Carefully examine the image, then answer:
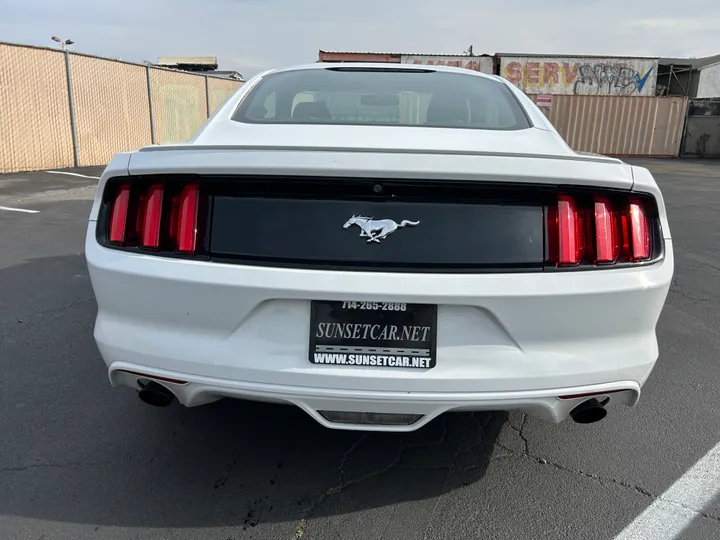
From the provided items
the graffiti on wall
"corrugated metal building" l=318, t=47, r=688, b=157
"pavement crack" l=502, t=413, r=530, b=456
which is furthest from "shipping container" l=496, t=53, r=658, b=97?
"pavement crack" l=502, t=413, r=530, b=456

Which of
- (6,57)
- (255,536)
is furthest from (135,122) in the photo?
(255,536)

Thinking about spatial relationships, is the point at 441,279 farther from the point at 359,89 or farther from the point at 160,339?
the point at 359,89

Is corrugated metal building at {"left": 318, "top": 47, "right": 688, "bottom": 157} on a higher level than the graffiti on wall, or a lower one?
lower

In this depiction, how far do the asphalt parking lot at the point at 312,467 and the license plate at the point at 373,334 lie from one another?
27.0 inches

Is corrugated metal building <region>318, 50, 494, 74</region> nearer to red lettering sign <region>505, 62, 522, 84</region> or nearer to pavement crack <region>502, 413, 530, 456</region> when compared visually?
red lettering sign <region>505, 62, 522, 84</region>

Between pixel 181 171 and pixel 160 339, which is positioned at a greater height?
pixel 181 171

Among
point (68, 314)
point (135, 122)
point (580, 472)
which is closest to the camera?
point (580, 472)

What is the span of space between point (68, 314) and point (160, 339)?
8.51ft

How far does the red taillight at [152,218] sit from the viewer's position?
199 centimetres

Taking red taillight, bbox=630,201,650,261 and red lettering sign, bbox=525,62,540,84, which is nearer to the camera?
red taillight, bbox=630,201,650,261

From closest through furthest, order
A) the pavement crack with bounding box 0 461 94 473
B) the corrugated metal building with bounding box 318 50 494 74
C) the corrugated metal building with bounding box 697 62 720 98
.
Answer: the pavement crack with bounding box 0 461 94 473 → the corrugated metal building with bounding box 318 50 494 74 → the corrugated metal building with bounding box 697 62 720 98

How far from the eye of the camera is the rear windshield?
263cm

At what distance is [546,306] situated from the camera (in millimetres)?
1845

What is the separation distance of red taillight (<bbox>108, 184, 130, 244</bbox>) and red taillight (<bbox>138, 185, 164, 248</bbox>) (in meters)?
0.08
